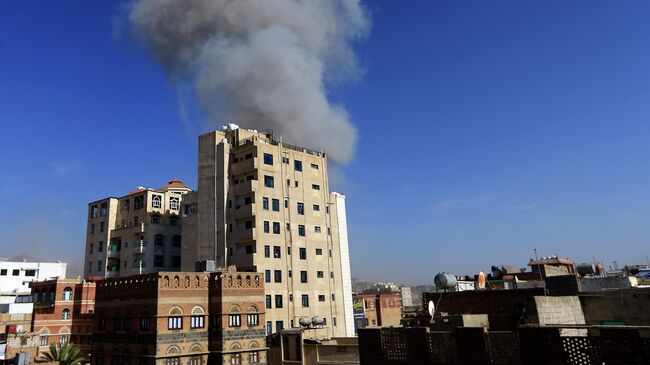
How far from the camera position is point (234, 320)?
48219 millimetres

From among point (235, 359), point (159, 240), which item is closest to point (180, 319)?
point (235, 359)

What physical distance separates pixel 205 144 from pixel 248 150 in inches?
305

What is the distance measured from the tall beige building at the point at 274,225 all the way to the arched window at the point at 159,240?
7081 mm

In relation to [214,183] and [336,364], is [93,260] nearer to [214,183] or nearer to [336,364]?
[214,183]

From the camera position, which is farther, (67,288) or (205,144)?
(205,144)

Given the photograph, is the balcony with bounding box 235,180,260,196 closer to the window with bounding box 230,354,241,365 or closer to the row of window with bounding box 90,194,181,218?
the row of window with bounding box 90,194,181,218

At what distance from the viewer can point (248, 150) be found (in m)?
66.6

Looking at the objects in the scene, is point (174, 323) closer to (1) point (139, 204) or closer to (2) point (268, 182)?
(2) point (268, 182)

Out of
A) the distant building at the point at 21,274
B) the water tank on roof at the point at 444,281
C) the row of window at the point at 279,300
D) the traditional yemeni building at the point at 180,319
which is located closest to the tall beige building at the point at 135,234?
the distant building at the point at 21,274

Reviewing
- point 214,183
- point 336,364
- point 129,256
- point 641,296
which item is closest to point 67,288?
point 129,256

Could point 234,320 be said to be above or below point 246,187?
below

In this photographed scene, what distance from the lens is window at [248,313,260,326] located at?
49662 mm

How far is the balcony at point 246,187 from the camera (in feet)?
210

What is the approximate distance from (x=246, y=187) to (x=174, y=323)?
2364 centimetres
